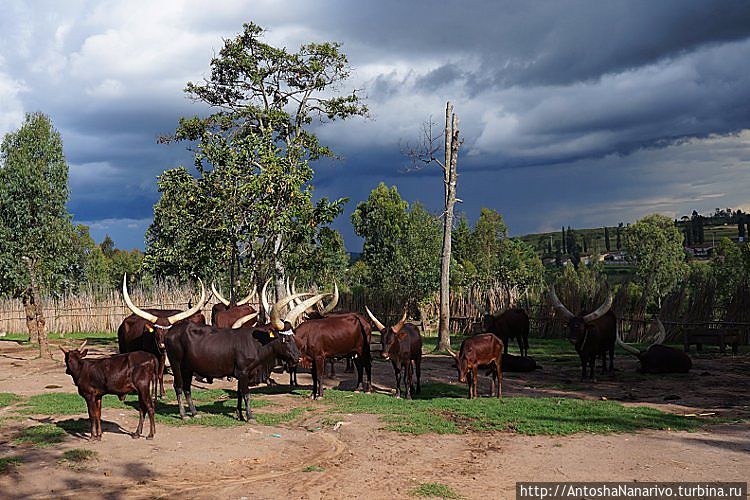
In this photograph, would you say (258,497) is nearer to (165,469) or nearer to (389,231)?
(165,469)

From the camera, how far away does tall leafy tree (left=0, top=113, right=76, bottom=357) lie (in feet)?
56.7

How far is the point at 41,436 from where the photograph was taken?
855cm

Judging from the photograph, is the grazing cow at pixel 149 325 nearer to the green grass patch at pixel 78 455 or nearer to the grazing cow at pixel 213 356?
the grazing cow at pixel 213 356

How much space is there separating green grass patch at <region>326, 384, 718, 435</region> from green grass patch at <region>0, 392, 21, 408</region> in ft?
17.7

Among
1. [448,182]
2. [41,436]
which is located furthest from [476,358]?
[448,182]

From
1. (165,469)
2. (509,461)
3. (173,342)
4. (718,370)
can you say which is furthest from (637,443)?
(718,370)

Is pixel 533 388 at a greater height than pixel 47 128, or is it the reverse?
pixel 47 128

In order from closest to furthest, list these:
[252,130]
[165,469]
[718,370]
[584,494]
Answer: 1. [584,494]
2. [165,469]
3. [718,370]
4. [252,130]

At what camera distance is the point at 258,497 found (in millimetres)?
6414

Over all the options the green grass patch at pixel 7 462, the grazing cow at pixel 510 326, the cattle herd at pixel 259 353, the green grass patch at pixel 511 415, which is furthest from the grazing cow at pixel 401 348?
the grazing cow at pixel 510 326

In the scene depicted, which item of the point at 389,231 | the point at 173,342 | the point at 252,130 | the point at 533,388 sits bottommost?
the point at 533,388

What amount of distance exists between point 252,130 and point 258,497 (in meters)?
17.1

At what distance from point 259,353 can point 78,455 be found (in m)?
3.19

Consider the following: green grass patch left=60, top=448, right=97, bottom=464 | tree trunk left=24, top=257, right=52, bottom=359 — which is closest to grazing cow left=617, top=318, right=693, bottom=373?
green grass patch left=60, top=448, right=97, bottom=464
